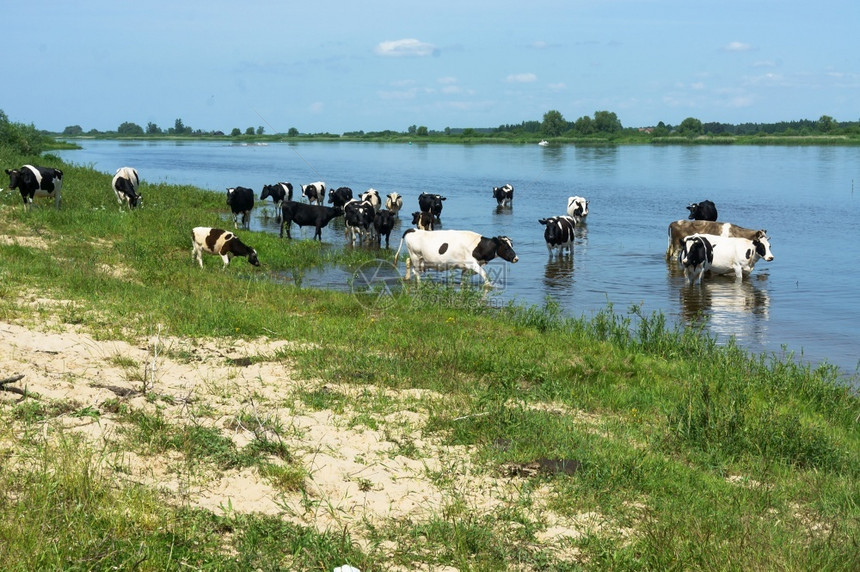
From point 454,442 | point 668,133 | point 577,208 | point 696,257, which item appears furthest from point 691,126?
point 454,442

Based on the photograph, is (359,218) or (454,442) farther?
(359,218)

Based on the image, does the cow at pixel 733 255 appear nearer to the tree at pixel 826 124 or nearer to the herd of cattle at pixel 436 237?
the herd of cattle at pixel 436 237

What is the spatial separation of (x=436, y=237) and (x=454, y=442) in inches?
472

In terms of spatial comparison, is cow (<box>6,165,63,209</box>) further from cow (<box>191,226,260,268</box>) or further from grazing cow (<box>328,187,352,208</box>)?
grazing cow (<box>328,187,352,208</box>)

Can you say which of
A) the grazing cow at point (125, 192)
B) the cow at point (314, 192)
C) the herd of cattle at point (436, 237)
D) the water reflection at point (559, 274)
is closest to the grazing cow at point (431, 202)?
the herd of cattle at point (436, 237)

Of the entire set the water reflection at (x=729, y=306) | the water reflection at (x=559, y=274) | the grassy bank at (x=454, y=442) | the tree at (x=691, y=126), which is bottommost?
the water reflection at (x=729, y=306)

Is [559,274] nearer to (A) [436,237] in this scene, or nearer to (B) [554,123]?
(A) [436,237]

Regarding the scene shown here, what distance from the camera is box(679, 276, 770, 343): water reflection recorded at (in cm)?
1566

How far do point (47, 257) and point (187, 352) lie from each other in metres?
7.10

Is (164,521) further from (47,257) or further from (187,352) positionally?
(47,257)

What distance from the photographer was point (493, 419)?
7570 mm

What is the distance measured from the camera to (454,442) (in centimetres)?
716

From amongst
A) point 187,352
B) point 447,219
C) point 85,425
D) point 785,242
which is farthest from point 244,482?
point 447,219

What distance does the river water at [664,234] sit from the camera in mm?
16984
